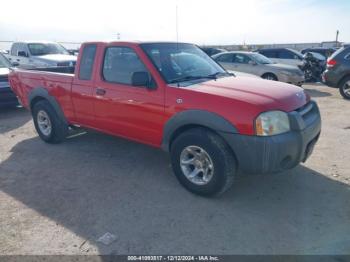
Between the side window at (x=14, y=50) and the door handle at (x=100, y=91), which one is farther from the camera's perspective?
the side window at (x=14, y=50)

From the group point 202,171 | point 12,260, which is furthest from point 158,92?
point 12,260

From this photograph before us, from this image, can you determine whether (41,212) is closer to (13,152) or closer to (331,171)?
(13,152)

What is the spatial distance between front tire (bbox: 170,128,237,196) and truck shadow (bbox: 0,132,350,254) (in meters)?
0.19

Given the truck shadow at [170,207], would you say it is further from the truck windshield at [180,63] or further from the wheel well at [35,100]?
the truck windshield at [180,63]

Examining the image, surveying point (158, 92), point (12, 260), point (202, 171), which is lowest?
point (12, 260)

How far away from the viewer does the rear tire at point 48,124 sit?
18.4 feet

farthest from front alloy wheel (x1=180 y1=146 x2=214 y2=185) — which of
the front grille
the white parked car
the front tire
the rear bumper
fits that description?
the white parked car

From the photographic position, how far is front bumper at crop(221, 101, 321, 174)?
3289 mm

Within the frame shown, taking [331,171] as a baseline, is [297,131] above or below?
above

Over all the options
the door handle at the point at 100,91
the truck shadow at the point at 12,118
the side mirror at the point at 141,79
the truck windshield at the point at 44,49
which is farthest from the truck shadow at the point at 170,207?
the truck windshield at the point at 44,49

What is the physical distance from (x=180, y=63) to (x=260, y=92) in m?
1.26

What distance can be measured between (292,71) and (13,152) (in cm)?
989

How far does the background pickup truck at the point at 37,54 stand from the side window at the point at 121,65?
7.66 metres

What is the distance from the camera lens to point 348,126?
22.1ft
